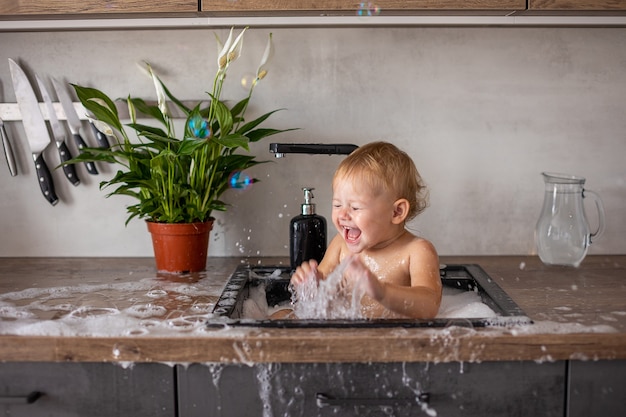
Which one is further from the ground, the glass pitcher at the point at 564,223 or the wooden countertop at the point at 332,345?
the glass pitcher at the point at 564,223

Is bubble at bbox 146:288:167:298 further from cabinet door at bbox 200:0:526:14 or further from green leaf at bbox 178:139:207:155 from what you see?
cabinet door at bbox 200:0:526:14

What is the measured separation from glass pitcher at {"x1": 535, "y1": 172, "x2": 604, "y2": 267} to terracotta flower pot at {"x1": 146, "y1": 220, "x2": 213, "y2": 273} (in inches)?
30.8

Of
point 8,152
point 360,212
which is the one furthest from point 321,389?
point 8,152

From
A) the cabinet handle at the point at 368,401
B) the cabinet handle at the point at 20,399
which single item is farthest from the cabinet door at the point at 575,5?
the cabinet handle at the point at 20,399

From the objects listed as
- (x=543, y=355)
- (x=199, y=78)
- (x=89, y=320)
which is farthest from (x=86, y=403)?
(x=199, y=78)

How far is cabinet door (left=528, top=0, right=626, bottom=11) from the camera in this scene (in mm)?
1395

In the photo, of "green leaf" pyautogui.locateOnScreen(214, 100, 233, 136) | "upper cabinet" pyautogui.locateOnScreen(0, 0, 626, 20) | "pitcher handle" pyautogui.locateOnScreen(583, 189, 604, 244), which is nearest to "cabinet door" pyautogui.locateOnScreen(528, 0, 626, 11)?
"upper cabinet" pyautogui.locateOnScreen(0, 0, 626, 20)

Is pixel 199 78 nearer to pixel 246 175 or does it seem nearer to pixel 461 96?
pixel 246 175

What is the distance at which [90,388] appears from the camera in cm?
112

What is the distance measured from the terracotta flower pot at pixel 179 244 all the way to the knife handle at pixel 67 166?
31 cm

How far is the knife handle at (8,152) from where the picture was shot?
1748 millimetres

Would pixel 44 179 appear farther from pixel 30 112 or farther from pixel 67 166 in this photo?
pixel 30 112

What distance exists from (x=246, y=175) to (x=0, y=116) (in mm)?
622

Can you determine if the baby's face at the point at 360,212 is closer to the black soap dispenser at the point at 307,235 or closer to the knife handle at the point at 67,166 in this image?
the black soap dispenser at the point at 307,235
